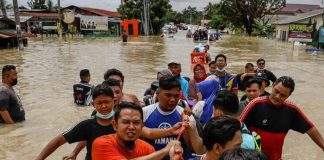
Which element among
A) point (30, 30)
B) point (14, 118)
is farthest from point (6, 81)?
point (30, 30)

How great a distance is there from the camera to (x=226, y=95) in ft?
10.4

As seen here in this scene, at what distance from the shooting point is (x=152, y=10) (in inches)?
2080

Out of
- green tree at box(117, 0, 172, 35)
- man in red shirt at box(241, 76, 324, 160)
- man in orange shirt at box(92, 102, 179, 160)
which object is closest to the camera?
man in orange shirt at box(92, 102, 179, 160)

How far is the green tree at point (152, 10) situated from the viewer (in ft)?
173

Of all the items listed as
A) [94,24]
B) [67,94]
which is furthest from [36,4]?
[67,94]

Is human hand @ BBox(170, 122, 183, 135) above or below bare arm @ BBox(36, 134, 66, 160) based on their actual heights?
above

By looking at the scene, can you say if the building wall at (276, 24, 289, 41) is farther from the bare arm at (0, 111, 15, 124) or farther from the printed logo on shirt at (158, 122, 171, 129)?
the printed logo on shirt at (158, 122, 171, 129)

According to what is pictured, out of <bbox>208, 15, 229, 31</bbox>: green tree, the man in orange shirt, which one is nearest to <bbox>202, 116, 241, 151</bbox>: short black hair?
the man in orange shirt

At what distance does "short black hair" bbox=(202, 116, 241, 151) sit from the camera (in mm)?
2223

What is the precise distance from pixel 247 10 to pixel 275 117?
63.7 meters

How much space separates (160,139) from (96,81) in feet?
35.1

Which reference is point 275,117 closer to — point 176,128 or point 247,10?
point 176,128

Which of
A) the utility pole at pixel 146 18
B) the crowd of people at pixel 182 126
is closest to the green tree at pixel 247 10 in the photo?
the utility pole at pixel 146 18

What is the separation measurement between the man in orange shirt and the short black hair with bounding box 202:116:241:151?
0.38 metres
